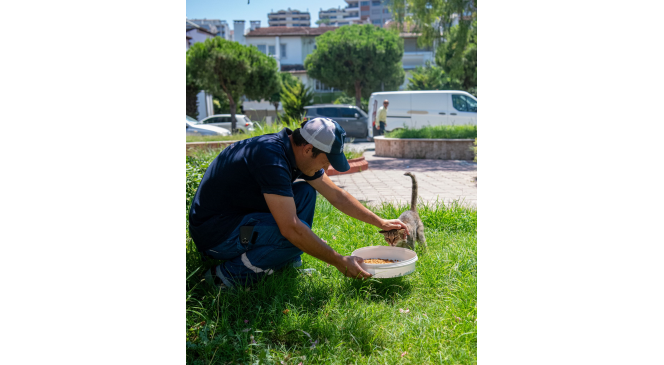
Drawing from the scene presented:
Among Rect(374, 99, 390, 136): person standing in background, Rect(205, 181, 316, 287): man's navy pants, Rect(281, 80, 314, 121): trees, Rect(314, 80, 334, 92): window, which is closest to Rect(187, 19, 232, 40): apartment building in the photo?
Rect(281, 80, 314, 121): trees

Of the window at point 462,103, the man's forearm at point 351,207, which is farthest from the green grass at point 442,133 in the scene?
the man's forearm at point 351,207

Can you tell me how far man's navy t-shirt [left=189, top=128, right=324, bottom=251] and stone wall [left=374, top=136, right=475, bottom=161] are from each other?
955cm

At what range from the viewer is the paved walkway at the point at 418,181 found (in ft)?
21.5

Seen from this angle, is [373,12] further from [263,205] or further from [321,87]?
[263,205]

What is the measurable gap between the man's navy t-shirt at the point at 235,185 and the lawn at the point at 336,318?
313mm

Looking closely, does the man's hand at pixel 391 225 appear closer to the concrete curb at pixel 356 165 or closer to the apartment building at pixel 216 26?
the concrete curb at pixel 356 165

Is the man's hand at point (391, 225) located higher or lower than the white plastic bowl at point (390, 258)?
higher

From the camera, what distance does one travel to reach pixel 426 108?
16.3 m

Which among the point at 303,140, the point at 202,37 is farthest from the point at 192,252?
the point at 202,37

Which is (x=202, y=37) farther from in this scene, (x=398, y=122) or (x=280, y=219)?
(x=280, y=219)

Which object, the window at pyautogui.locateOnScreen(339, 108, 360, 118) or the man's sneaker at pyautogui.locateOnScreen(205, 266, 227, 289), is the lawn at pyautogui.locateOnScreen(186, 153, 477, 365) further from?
the window at pyautogui.locateOnScreen(339, 108, 360, 118)

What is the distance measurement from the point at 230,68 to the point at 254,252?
20.1m

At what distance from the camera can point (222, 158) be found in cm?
269

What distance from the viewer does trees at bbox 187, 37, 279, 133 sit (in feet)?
68.4
